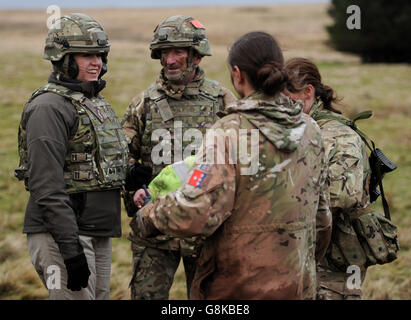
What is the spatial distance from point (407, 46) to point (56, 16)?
3418 centimetres

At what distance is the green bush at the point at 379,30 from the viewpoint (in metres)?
34.1

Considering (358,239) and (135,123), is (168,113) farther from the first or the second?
(358,239)

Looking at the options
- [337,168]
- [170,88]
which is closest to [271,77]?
[337,168]

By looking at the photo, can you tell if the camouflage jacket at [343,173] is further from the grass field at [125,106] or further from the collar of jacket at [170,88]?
the collar of jacket at [170,88]

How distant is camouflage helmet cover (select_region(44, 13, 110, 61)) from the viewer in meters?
3.65

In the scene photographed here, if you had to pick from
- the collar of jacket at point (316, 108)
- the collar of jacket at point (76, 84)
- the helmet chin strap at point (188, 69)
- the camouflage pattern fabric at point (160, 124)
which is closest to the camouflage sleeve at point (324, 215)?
the collar of jacket at point (316, 108)

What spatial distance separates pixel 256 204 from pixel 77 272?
1.17 m

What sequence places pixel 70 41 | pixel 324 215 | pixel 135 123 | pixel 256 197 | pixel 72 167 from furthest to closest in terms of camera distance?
pixel 135 123 < pixel 70 41 < pixel 72 167 < pixel 324 215 < pixel 256 197

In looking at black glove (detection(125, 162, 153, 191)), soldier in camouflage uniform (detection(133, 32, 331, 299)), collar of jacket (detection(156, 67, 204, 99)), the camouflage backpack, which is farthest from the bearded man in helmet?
the camouflage backpack

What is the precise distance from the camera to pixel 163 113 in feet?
14.8

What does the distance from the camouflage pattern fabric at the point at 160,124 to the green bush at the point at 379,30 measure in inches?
1201

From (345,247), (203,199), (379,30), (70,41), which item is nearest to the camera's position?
(203,199)
